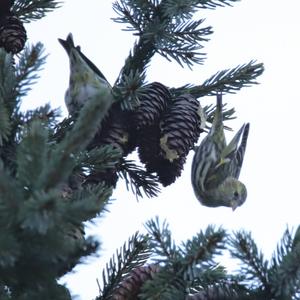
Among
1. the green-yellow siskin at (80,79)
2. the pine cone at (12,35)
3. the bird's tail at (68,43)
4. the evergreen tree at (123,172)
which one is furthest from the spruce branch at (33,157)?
the bird's tail at (68,43)

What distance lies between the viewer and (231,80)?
289cm

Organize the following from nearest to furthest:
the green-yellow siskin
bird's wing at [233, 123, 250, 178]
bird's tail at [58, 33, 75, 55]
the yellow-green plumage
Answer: the green-yellow siskin
bird's tail at [58, 33, 75, 55]
the yellow-green plumage
bird's wing at [233, 123, 250, 178]

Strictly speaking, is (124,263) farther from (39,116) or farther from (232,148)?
(232,148)

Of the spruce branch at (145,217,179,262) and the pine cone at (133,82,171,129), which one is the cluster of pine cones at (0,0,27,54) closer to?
the pine cone at (133,82,171,129)

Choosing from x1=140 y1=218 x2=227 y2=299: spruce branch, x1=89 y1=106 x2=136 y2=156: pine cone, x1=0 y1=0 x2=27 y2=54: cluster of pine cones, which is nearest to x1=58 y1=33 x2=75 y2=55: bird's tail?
x1=0 y1=0 x2=27 y2=54: cluster of pine cones

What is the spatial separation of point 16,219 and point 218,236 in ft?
1.31

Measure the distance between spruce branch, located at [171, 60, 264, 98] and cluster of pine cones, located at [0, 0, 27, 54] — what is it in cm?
66

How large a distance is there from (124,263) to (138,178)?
827mm

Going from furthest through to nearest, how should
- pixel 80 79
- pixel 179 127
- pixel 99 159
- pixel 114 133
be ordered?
pixel 80 79, pixel 179 127, pixel 114 133, pixel 99 159

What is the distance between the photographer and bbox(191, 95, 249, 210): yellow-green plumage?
4652mm

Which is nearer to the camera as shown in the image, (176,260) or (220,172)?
(176,260)

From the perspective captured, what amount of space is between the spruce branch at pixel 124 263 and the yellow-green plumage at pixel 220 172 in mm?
2600

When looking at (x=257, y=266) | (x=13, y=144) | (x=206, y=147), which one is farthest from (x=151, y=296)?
(x=206, y=147)

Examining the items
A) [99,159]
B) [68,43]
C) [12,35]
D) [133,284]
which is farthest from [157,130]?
[133,284]
